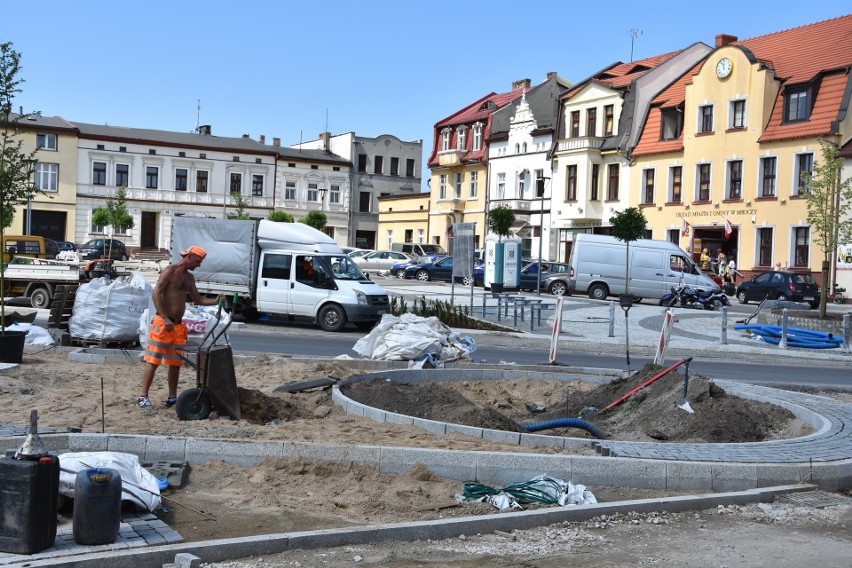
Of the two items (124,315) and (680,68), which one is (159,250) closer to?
Answer: (680,68)

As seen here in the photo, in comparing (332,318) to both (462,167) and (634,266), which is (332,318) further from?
(462,167)

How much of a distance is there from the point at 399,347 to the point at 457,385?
2.41 m

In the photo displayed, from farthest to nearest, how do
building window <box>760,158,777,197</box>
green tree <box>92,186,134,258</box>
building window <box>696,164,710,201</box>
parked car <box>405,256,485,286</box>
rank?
1. green tree <box>92,186,134,258</box>
2. parked car <box>405,256,485,286</box>
3. building window <box>696,164,710,201</box>
4. building window <box>760,158,777,197</box>

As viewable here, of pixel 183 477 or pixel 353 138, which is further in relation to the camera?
pixel 353 138

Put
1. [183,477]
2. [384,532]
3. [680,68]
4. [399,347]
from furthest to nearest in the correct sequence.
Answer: [680,68]
[399,347]
[183,477]
[384,532]

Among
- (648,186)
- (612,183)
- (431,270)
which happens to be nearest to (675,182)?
(648,186)

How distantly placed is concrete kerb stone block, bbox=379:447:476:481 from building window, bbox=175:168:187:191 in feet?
232

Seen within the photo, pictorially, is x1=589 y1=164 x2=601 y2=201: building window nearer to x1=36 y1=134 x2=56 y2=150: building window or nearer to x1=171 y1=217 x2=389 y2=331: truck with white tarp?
x1=171 y1=217 x2=389 y2=331: truck with white tarp

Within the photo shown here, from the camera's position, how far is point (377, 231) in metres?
81.1

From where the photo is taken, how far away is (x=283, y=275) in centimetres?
2334

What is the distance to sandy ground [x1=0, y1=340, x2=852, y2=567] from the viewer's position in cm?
590

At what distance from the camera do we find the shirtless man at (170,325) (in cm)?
1012

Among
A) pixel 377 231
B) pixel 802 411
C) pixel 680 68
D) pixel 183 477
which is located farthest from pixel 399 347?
pixel 377 231

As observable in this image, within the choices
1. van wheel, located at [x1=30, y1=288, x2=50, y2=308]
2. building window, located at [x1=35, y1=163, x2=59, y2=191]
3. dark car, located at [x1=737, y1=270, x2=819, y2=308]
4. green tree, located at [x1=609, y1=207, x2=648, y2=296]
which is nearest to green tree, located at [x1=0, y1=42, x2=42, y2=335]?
van wheel, located at [x1=30, y1=288, x2=50, y2=308]
